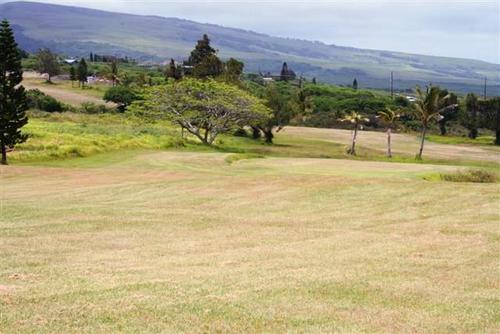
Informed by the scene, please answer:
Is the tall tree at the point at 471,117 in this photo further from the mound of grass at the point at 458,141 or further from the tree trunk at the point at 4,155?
the tree trunk at the point at 4,155

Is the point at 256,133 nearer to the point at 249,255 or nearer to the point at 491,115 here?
the point at 491,115

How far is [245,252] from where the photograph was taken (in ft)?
63.3

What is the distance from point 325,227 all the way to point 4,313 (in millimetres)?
13788

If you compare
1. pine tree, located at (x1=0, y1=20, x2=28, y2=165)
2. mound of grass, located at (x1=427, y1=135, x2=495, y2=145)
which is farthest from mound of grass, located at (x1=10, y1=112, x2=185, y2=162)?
mound of grass, located at (x1=427, y1=135, x2=495, y2=145)

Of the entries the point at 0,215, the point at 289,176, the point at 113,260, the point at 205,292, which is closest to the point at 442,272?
the point at 205,292

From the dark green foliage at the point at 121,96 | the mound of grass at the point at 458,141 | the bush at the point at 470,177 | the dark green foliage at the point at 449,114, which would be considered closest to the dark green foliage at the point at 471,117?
the mound of grass at the point at 458,141

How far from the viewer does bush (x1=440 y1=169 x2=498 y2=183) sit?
37162 millimetres

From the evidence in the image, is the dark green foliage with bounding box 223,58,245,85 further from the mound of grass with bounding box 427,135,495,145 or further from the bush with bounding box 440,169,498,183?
the bush with bounding box 440,169,498,183

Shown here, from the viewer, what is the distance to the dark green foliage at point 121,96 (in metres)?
108

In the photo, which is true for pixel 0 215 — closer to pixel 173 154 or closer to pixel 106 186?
pixel 106 186

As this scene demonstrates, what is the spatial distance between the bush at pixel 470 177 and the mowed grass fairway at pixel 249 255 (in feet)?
6.48

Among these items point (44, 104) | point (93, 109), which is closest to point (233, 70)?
point (93, 109)

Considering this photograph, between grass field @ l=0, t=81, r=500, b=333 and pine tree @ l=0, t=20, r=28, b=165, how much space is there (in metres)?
7.28

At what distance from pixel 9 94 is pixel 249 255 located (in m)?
37.0
